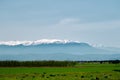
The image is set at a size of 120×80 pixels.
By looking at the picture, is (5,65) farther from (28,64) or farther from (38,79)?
(38,79)

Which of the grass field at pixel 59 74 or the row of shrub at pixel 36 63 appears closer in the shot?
the grass field at pixel 59 74

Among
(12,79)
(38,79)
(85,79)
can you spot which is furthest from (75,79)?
(12,79)

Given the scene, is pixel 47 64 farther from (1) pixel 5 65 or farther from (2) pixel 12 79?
(2) pixel 12 79

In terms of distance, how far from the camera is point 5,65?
91.1 meters

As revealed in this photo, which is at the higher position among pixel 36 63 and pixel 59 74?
pixel 36 63

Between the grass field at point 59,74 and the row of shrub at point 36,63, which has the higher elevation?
the row of shrub at point 36,63

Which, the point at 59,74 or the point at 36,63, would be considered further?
the point at 36,63

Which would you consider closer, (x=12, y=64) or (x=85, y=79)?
(x=85, y=79)

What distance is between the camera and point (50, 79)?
4691cm

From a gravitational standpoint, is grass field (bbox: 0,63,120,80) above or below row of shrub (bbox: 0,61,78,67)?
below

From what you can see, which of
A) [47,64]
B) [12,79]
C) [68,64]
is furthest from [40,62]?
[12,79]

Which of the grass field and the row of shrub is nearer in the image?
the grass field

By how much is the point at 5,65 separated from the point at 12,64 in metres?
1.88

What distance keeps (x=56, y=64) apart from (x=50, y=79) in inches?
1934
